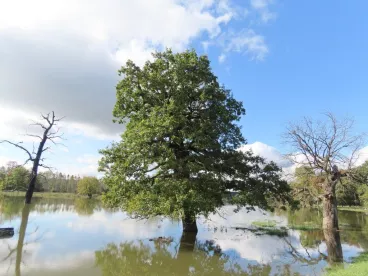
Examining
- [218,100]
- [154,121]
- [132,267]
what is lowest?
[132,267]

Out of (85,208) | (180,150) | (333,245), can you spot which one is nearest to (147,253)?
(180,150)

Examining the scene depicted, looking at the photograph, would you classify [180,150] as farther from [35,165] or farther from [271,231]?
[35,165]

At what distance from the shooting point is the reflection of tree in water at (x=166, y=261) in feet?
30.1

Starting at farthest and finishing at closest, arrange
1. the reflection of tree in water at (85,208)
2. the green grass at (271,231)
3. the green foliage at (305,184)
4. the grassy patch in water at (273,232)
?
the reflection of tree in water at (85,208) < the green foliage at (305,184) < the green grass at (271,231) < the grassy patch in water at (273,232)

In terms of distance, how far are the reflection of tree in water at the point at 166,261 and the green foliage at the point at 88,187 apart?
70.1 meters

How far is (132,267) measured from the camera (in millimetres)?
9422

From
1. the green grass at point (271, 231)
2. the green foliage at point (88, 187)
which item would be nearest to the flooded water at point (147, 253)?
the green grass at point (271, 231)

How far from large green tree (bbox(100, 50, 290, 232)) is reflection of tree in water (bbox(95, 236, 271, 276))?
5.38 feet

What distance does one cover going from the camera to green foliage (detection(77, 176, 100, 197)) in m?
77.8

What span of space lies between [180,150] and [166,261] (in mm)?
6441

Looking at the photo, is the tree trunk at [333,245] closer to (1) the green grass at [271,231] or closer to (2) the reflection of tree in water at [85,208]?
(1) the green grass at [271,231]

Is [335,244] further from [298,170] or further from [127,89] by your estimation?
[127,89]

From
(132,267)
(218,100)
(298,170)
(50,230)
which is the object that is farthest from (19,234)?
(298,170)

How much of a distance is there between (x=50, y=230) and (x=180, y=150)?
844 centimetres
